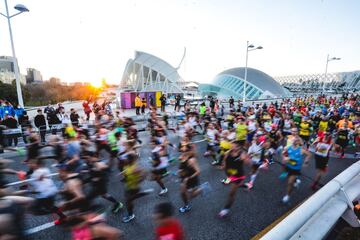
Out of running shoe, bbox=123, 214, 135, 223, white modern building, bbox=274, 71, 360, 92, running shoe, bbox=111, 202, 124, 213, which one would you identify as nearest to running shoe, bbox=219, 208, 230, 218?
running shoe, bbox=123, 214, 135, 223

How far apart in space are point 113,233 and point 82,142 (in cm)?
478

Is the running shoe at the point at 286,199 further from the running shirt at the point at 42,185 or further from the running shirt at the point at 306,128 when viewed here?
the running shirt at the point at 42,185

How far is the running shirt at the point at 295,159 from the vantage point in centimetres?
558

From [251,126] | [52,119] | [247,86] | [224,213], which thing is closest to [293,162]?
[224,213]

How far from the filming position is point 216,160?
814cm

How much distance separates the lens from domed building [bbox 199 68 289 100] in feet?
158

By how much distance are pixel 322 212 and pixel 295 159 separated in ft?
7.88

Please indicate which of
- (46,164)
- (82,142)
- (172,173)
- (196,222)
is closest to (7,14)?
(46,164)

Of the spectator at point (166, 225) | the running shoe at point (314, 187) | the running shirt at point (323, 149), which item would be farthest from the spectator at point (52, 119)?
the running shirt at point (323, 149)

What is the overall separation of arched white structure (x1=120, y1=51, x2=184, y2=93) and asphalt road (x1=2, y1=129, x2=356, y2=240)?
1706 inches

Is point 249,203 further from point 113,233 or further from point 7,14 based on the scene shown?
point 7,14

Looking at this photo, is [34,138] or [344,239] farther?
[34,138]

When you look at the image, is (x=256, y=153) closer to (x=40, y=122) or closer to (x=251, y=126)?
(x=251, y=126)

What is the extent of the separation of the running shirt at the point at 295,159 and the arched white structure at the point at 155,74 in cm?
4408
